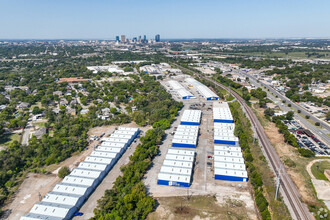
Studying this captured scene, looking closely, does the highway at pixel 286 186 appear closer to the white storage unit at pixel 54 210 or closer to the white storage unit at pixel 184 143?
the white storage unit at pixel 184 143

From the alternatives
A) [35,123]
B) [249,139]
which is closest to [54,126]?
[35,123]

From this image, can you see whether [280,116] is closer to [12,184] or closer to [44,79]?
[12,184]

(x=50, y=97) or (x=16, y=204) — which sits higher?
(x=50, y=97)

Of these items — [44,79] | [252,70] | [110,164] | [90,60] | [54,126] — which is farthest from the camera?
[90,60]

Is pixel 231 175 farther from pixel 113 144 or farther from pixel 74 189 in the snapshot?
pixel 74 189

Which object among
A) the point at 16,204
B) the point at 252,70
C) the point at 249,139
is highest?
the point at 252,70

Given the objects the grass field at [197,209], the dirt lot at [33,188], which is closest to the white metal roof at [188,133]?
the grass field at [197,209]

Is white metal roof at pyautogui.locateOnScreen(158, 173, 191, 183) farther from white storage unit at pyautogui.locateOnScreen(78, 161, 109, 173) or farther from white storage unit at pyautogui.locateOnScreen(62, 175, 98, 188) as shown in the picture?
white storage unit at pyautogui.locateOnScreen(62, 175, 98, 188)

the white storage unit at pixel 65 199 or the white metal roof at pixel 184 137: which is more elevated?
the white metal roof at pixel 184 137
